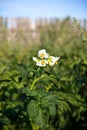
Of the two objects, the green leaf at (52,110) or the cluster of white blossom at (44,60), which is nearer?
the green leaf at (52,110)

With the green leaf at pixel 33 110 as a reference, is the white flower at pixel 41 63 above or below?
above

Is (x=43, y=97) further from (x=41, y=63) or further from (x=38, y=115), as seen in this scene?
(x=41, y=63)

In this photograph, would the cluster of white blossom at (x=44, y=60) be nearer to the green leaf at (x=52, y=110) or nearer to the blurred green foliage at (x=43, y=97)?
the blurred green foliage at (x=43, y=97)

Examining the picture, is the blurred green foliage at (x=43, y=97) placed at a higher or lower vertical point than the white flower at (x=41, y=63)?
lower

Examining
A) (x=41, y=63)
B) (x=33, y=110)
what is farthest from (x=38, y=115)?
(x=41, y=63)

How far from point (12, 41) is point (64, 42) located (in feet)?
4.47

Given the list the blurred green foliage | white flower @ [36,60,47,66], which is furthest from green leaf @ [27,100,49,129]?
white flower @ [36,60,47,66]

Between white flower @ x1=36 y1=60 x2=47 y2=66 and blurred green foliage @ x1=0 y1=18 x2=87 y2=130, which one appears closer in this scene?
blurred green foliage @ x1=0 y1=18 x2=87 y2=130

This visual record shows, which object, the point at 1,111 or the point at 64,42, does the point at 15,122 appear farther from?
the point at 64,42

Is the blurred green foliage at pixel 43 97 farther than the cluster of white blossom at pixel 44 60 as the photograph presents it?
No

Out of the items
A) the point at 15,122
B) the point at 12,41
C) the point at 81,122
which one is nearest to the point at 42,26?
the point at 12,41

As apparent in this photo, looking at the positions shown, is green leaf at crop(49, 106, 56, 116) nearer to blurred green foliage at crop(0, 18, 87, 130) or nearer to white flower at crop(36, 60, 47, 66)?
blurred green foliage at crop(0, 18, 87, 130)

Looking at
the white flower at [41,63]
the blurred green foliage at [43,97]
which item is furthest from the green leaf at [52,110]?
the white flower at [41,63]

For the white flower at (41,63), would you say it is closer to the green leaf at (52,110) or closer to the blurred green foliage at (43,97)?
the blurred green foliage at (43,97)
